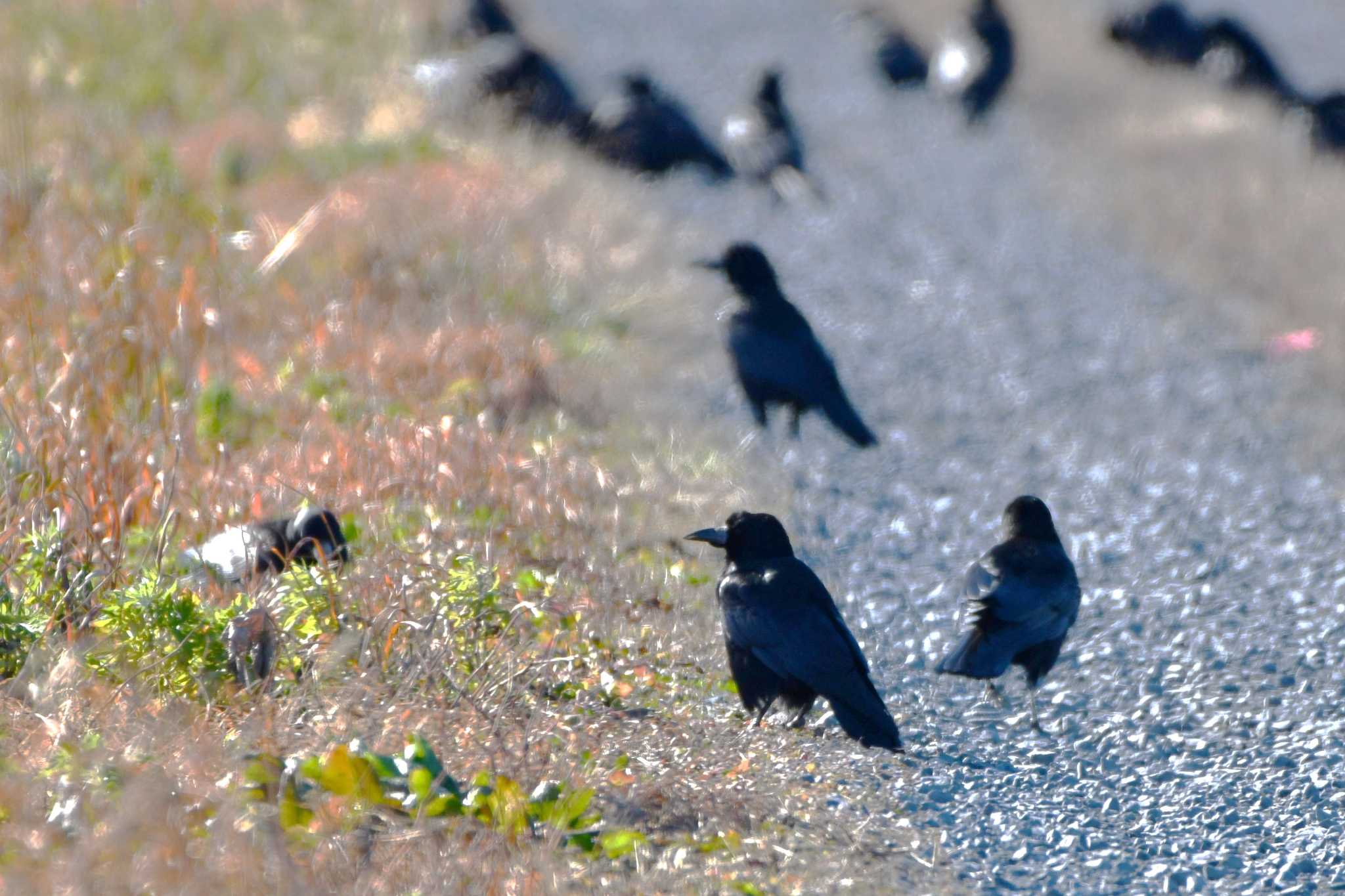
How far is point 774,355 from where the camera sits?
7895mm

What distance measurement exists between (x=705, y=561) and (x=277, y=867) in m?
3.26

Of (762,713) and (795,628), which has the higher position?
(795,628)

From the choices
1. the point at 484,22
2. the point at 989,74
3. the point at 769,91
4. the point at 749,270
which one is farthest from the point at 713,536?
the point at 484,22

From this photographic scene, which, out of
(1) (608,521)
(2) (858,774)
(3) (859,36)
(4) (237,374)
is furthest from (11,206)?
(3) (859,36)

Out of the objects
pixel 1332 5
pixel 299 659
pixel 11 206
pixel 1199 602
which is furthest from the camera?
pixel 1332 5

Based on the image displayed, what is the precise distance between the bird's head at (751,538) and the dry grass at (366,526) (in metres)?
0.33

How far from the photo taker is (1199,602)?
20.0 ft

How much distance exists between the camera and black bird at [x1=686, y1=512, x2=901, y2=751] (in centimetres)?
481

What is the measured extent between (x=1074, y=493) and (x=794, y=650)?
9.24 feet

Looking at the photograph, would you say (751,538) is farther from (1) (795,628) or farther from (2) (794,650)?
(2) (794,650)

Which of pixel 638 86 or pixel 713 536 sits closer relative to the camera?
pixel 713 536

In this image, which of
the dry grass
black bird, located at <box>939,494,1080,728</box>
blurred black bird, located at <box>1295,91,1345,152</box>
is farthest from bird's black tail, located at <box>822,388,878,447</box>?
blurred black bird, located at <box>1295,91,1345,152</box>

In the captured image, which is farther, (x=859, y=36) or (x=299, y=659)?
(x=859, y=36)

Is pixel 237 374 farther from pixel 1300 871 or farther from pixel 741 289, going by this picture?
pixel 1300 871
